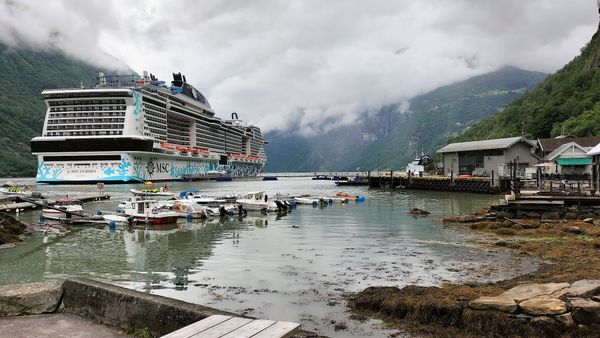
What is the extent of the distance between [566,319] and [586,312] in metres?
0.29

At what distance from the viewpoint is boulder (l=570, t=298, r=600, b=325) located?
6.57 meters

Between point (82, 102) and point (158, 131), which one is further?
point (158, 131)

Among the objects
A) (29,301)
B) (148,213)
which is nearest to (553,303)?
(29,301)

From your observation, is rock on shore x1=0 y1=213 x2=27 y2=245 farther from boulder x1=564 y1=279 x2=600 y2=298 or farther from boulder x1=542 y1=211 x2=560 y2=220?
boulder x1=542 y1=211 x2=560 y2=220

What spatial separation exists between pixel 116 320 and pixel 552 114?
99.8 m

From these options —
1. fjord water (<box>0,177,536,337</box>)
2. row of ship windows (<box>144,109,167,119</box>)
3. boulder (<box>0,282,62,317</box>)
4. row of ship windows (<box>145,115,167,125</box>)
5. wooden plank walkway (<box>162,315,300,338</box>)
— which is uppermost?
row of ship windows (<box>144,109,167,119</box>)

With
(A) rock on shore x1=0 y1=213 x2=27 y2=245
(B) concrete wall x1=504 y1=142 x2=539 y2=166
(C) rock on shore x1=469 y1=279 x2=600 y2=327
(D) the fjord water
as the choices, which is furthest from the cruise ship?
(C) rock on shore x1=469 y1=279 x2=600 y2=327

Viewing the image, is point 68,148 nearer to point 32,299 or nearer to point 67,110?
point 67,110

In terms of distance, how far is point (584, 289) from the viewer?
733 centimetres

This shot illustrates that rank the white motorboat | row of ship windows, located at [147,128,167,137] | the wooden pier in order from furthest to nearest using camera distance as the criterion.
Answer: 1. row of ship windows, located at [147,128,167,137]
2. the wooden pier
3. the white motorboat

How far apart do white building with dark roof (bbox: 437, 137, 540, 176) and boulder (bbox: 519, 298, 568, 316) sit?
59.2 m

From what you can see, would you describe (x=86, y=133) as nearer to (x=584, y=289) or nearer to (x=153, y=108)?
(x=153, y=108)

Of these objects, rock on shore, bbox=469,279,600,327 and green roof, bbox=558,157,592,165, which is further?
green roof, bbox=558,157,592,165

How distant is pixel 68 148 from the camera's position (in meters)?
90.4
